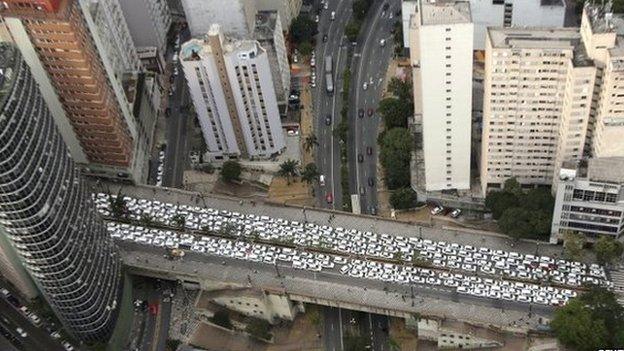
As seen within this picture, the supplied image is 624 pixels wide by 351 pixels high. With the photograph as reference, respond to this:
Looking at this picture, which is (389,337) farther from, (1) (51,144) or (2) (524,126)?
(1) (51,144)

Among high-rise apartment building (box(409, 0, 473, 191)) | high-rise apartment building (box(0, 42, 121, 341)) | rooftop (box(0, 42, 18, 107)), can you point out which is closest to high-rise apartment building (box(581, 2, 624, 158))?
high-rise apartment building (box(409, 0, 473, 191))

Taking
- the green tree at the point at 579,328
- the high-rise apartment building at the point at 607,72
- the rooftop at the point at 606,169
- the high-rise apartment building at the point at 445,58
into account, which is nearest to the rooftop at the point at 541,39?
the high-rise apartment building at the point at 607,72

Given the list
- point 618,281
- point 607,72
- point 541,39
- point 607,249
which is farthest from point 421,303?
point 607,72

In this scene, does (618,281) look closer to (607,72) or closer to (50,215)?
(607,72)

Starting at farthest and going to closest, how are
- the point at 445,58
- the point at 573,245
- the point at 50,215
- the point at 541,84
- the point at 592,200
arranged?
1. the point at 573,245
2. the point at 592,200
3. the point at 541,84
4. the point at 445,58
5. the point at 50,215

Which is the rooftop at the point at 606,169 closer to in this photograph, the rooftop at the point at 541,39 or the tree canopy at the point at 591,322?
the tree canopy at the point at 591,322

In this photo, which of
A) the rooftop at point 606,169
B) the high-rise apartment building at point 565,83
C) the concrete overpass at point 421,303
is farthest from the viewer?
the concrete overpass at point 421,303

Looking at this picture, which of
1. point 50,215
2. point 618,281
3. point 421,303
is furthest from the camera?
point 618,281

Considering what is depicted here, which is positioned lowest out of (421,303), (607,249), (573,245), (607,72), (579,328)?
(579,328)
